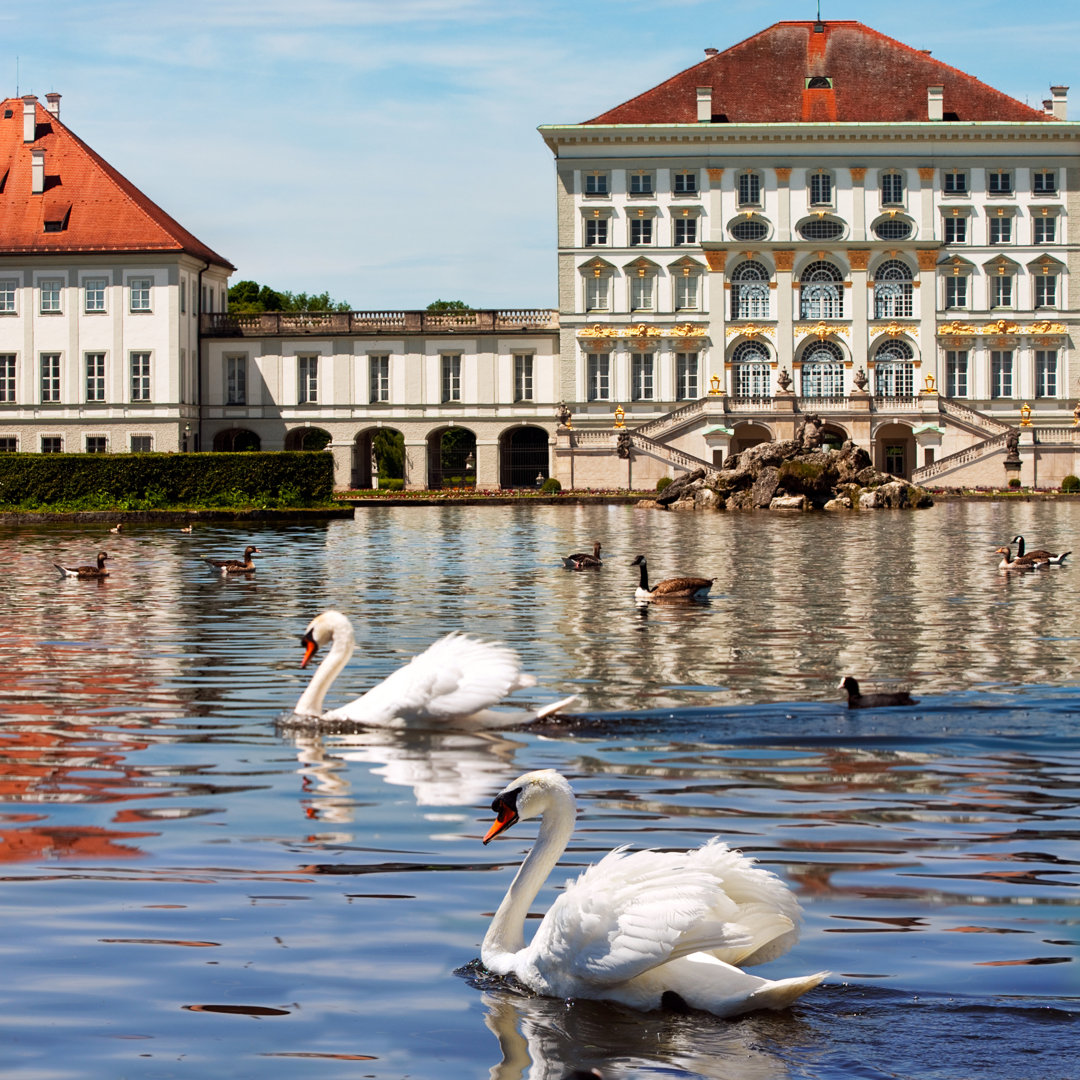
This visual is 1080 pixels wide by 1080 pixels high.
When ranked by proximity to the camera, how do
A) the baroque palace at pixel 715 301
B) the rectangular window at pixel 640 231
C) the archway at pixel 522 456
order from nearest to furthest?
the baroque palace at pixel 715 301, the rectangular window at pixel 640 231, the archway at pixel 522 456

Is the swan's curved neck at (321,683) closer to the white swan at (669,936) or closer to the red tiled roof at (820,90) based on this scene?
the white swan at (669,936)

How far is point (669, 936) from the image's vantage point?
6.15 m

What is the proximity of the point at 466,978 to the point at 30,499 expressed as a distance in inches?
2008

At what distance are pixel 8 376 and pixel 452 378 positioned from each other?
2224 centimetres

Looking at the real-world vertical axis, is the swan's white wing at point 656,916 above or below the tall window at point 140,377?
A: below

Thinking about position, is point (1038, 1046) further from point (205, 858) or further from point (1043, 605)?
point (1043, 605)

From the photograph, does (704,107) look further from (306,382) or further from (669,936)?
(669,936)

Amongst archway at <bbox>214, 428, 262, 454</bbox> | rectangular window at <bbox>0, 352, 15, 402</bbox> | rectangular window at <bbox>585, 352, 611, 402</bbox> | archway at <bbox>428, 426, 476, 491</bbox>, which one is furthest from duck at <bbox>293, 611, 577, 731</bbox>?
archway at <bbox>214, 428, 262, 454</bbox>

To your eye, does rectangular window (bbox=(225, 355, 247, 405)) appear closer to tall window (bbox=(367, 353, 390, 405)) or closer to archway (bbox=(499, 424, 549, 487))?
tall window (bbox=(367, 353, 390, 405))

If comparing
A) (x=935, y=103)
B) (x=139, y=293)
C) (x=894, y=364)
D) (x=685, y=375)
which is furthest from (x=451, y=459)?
(x=935, y=103)

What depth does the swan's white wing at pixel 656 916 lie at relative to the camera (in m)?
6.19

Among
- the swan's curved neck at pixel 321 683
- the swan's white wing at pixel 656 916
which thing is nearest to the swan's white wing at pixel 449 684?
the swan's curved neck at pixel 321 683

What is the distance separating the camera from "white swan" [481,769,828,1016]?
6195 millimetres

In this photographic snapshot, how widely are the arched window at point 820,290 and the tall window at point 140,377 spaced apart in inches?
1305
